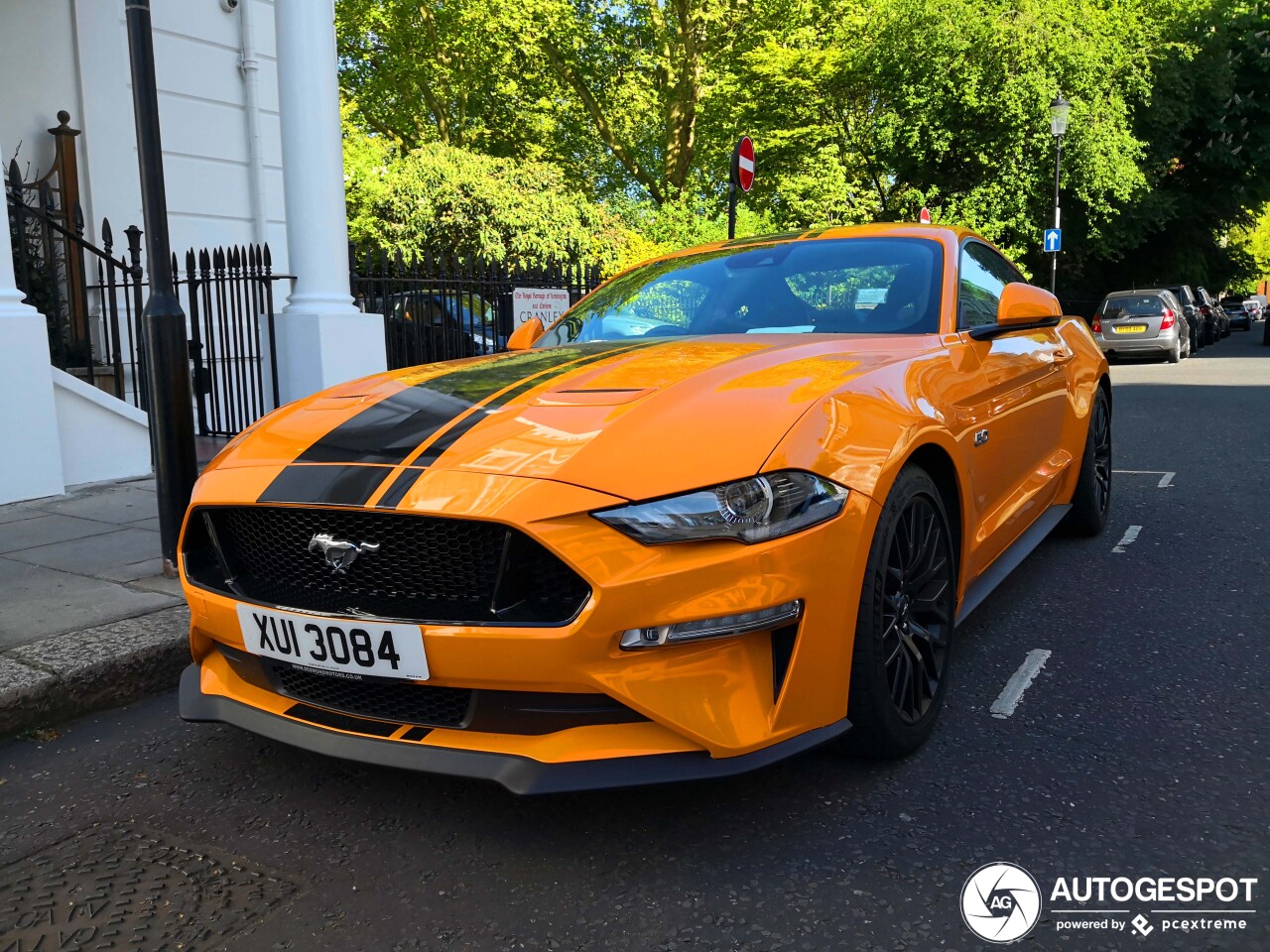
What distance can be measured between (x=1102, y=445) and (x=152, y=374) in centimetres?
443

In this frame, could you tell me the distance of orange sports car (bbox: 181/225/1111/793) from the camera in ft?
7.22

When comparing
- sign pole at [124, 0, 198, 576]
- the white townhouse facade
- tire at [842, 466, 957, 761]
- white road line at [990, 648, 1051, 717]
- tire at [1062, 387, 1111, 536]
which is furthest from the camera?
the white townhouse facade

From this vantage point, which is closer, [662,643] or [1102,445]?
[662,643]

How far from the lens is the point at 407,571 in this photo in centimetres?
236

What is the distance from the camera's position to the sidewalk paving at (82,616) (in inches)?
132

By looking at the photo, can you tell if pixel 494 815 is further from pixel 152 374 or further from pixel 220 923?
pixel 152 374

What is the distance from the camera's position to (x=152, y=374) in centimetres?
432

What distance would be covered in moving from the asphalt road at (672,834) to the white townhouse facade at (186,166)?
3699mm

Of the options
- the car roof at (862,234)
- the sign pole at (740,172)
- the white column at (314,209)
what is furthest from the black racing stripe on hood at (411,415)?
the sign pole at (740,172)

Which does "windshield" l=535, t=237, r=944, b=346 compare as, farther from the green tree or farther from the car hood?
the green tree

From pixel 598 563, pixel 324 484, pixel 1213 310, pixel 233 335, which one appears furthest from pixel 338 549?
pixel 1213 310

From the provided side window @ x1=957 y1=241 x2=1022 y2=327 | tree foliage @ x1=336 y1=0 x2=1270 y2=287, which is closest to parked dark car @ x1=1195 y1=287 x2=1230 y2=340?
tree foliage @ x1=336 y1=0 x2=1270 y2=287

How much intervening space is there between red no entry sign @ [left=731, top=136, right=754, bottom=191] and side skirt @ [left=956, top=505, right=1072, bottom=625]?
4.61 metres

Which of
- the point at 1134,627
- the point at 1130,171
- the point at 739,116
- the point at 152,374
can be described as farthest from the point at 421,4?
the point at 1134,627
